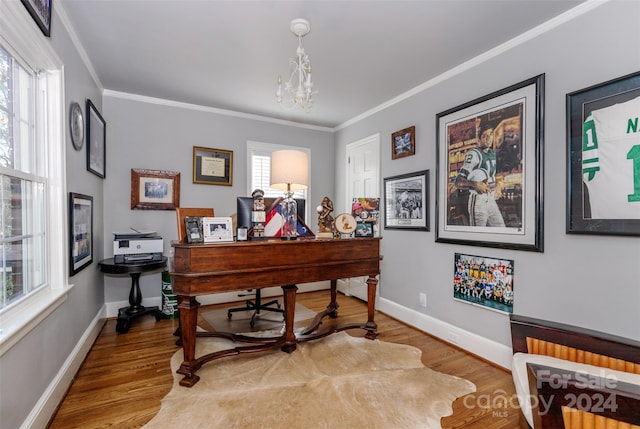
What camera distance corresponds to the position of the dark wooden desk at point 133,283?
9.94ft

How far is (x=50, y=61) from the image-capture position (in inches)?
74.4

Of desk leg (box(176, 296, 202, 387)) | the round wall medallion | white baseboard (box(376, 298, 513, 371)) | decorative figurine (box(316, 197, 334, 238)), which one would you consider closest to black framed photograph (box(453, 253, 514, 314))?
white baseboard (box(376, 298, 513, 371))

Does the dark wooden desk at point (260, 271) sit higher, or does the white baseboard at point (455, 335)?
the dark wooden desk at point (260, 271)

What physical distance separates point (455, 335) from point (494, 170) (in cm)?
154

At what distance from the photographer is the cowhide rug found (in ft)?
5.74

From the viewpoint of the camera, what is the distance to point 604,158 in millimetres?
1859

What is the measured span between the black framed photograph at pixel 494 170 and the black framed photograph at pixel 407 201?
0.62ft

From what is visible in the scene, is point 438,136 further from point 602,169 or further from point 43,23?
point 43,23

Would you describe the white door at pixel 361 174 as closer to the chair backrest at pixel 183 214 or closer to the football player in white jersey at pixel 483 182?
the football player in white jersey at pixel 483 182

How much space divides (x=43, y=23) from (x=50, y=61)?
0.23 meters

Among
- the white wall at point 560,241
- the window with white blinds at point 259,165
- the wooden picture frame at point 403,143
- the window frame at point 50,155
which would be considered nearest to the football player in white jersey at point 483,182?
the white wall at point 560,241

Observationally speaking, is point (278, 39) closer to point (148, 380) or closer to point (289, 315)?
point (289, 315)

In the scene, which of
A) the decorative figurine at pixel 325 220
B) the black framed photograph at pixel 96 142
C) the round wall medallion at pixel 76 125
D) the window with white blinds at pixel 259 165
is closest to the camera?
the round wall medallion at pixel 76 125

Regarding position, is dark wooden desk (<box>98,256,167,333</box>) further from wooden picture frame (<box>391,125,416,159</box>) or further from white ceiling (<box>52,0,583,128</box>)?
wooden picture frame (<box>391,125,416,159</box>)
